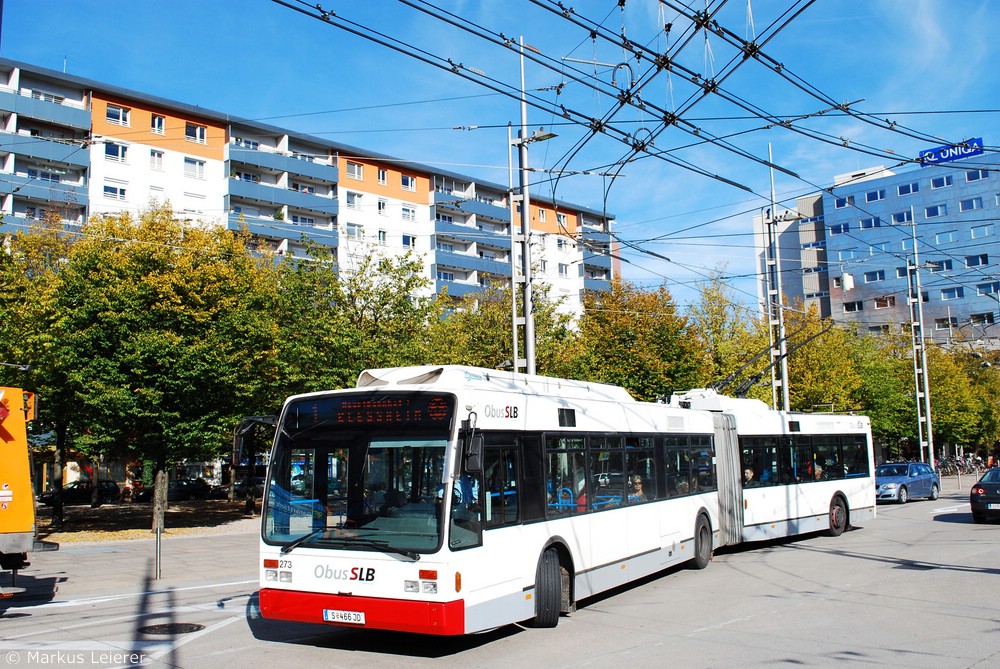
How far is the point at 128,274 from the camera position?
2466 cm

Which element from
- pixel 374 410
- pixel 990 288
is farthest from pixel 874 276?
pixel 374 410

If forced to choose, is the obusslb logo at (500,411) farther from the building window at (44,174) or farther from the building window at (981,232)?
the building window at (981,232)

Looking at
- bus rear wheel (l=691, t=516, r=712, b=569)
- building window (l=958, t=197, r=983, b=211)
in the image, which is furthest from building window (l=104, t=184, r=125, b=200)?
building window (l=958, t=197, r=983, b=211)

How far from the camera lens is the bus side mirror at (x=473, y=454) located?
8047 mm

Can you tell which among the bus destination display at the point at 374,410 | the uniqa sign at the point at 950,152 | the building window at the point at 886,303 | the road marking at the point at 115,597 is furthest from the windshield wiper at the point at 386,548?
the building window at the point at 886,303

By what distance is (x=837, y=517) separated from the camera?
20.5 meters

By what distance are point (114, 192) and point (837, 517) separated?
46162 mm

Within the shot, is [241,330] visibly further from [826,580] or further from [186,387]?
[826,580]

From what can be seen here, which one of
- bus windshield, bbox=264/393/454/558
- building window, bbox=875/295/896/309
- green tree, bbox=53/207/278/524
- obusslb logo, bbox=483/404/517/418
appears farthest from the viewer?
building window, bbox=875/295/896/309

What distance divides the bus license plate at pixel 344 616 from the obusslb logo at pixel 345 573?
323mm

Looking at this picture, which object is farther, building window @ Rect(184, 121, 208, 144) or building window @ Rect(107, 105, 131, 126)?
building window @ Rect(184, 121, 208, 144)

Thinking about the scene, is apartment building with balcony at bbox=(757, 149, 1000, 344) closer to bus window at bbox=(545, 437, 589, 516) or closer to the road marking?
the road marking

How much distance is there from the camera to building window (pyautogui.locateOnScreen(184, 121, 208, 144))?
55156 millimetres

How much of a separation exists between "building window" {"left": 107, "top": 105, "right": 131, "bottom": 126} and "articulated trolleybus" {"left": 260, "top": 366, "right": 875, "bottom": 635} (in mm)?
48960
